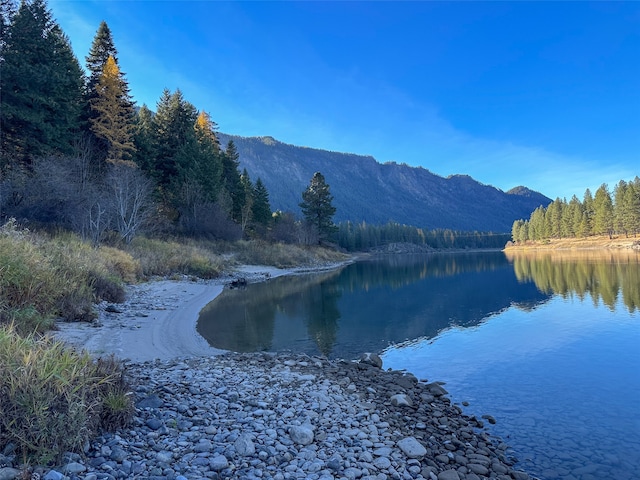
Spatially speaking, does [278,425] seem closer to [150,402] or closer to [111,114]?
[150,402]

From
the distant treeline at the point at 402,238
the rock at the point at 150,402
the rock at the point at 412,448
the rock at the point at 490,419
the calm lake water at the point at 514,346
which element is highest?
the distant treeline at the point at 402,238

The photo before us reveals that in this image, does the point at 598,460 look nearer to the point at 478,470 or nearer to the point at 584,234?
the point at 478,470

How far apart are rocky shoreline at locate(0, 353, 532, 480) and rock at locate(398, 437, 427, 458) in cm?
1

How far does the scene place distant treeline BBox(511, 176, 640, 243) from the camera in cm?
7225

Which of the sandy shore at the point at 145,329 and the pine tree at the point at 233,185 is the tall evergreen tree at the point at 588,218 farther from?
the sandy shore at the point at 145,329

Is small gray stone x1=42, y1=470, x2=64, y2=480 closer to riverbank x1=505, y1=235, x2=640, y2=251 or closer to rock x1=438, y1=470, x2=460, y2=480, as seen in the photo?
rock x1=438, y1=470, x2=460, y2=480

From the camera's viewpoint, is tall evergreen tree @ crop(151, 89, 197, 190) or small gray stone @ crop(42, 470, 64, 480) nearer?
small gray stone @ crop(42, 470, 64, 480)

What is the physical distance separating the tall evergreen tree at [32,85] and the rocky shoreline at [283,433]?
20736 millimetres

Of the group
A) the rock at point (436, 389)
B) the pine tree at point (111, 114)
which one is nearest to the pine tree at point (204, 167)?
the pine tree at point (111, 114)

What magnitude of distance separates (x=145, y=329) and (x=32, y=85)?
19342 mm

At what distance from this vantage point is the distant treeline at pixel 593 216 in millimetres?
72250

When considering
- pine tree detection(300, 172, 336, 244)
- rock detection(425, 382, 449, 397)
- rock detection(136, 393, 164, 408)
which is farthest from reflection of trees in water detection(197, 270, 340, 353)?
pine tree detection(300, 172, 336, 244)

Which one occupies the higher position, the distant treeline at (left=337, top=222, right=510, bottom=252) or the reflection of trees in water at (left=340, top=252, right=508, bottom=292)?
the distant treeline at (left=337, top=222, right=510, bottom=252)

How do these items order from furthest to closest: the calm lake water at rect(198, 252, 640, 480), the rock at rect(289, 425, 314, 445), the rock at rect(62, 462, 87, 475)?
the calm lake water at rect(198, 252, 640, 480) → the rock at rect(289, 425, 314, 445) → the rock at rect(62, 462, 87, 475)
